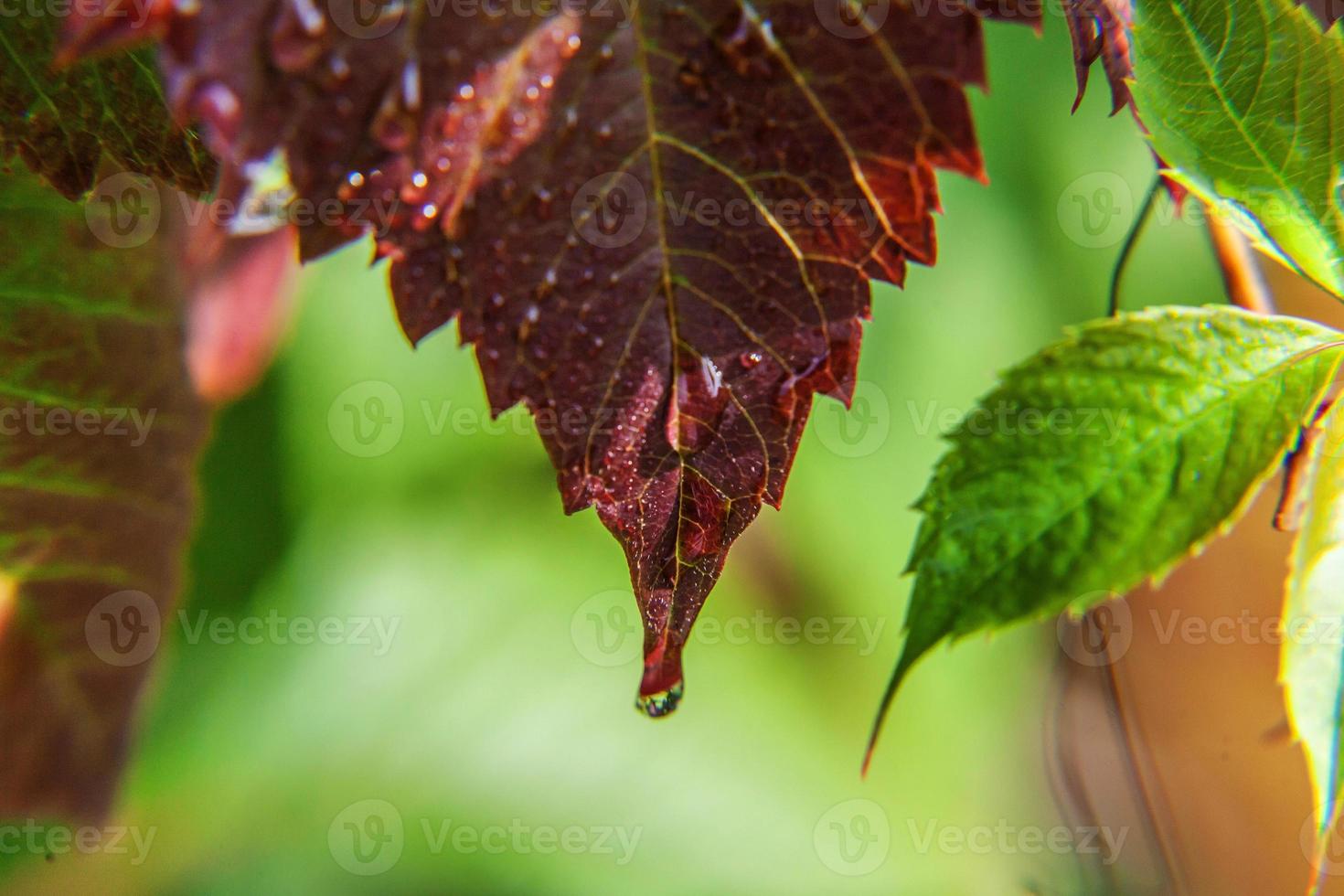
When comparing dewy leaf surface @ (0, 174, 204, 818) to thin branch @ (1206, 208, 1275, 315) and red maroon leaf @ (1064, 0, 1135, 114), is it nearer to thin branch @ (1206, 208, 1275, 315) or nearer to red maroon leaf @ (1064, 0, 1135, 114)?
red maroon leaf @ (1064, 0, 1135, 114)

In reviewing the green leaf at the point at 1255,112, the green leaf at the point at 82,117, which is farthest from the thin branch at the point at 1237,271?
the green leaf at the point at 82,117

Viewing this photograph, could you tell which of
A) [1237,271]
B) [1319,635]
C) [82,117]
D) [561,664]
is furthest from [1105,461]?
[561,664]

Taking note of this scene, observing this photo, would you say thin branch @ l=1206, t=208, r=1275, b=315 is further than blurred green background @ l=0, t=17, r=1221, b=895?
No

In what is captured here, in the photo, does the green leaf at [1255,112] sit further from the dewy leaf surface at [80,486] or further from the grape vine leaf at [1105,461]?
the dewy leaf surface at [80,486]

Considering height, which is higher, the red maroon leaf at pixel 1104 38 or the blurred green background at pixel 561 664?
the red maroon leaf at pixel 1104 38

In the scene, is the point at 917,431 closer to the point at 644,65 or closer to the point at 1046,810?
the point at 1046,810

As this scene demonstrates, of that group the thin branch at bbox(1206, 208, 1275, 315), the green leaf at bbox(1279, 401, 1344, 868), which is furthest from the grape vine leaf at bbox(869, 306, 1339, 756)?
the thin branch at bbox(1206, 208, 1275, 315)

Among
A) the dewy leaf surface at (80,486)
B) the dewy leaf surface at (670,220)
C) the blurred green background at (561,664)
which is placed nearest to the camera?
the dewy leaf surface at (670,220)

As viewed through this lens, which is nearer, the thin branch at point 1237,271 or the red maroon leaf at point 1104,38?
the red maroon leaf at point 1104,38
